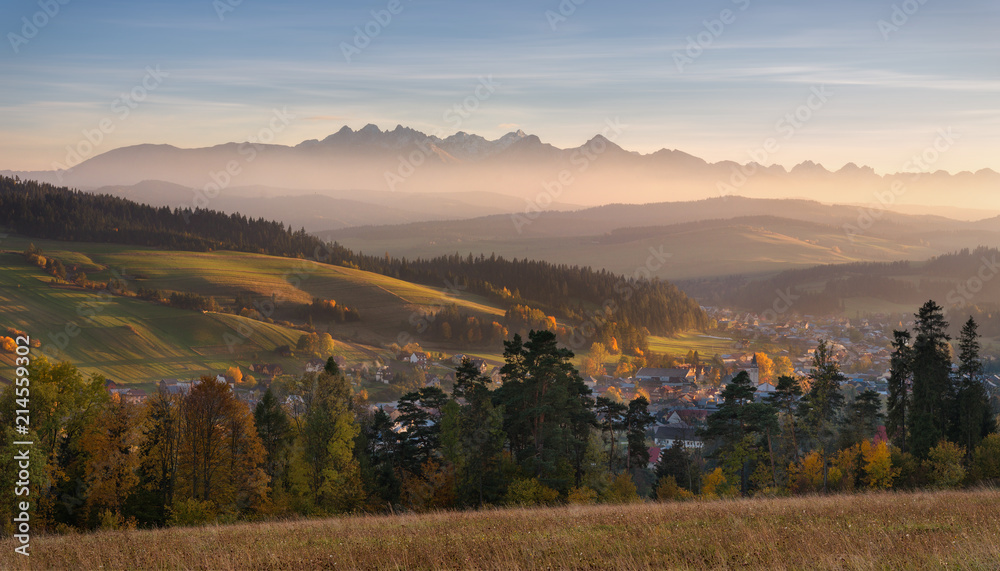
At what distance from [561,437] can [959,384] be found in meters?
31.5

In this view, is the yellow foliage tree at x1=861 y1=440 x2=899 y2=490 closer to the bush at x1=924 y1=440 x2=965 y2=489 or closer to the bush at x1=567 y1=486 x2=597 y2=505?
the bush at x1=924 y1=440 x2=965 y2=489

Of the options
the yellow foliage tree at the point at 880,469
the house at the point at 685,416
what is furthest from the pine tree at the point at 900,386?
the house at the point at 685,416

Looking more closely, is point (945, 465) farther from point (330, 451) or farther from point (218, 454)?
point (218, 454)

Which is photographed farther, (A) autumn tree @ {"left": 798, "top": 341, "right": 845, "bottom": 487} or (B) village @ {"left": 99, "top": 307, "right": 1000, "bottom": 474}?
(B) village @ {"left": 99, "top": 307, "right": 1000, "bottom": 474}

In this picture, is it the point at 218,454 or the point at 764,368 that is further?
the point at 764,368

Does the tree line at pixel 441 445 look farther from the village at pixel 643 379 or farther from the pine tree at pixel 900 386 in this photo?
the village at pixel 643 379

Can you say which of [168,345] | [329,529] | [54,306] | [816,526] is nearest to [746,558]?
[816,526]

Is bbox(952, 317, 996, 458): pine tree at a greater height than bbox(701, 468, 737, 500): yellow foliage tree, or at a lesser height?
greater

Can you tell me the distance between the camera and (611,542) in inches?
660

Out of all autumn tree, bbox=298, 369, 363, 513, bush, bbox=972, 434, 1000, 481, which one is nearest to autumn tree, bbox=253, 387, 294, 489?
autumn tree, bbox=298, 369, 363, 513

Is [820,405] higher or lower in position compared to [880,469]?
higher

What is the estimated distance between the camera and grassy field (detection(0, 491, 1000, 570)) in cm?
1415

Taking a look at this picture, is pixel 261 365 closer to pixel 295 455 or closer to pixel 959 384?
pixel 295 455

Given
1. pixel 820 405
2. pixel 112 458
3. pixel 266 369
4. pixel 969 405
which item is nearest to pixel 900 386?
pixel 969 405
